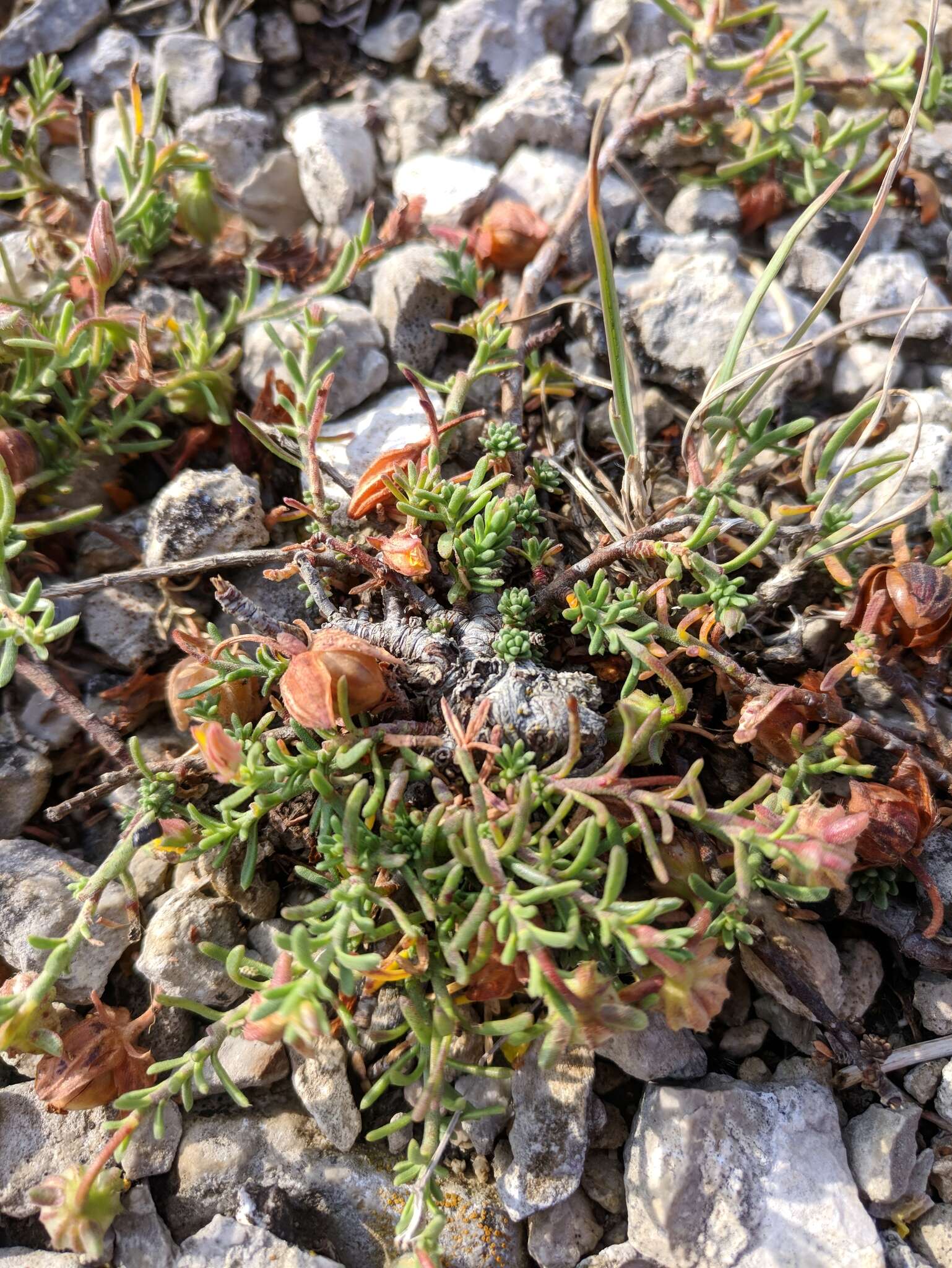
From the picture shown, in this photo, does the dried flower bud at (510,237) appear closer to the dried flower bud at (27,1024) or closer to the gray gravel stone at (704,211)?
Result: the gray gravel stone at (704,211)

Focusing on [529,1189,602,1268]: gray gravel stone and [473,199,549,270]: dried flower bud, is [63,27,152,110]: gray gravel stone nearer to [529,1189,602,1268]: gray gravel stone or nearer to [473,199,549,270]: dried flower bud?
[473,199,549,270]: dried flower bud

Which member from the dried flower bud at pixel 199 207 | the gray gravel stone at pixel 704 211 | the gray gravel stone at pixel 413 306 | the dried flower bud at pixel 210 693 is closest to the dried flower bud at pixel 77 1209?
the dried flower bud at pixel 210 693

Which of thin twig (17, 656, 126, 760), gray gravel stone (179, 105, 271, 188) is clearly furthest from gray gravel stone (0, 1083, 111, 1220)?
gray gravel stone (179, 105, 271, 188)

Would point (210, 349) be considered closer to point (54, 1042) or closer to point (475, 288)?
point (475, 288)

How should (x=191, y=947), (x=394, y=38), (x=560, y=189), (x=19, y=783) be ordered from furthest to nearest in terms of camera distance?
(x=394, y=38)
(x=560, y=189)
(x=19, y=783)
(x=191, y=947)

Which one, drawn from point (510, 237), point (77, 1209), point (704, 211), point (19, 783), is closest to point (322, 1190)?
point (77, 1209)

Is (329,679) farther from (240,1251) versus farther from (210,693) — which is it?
(240,1251)
